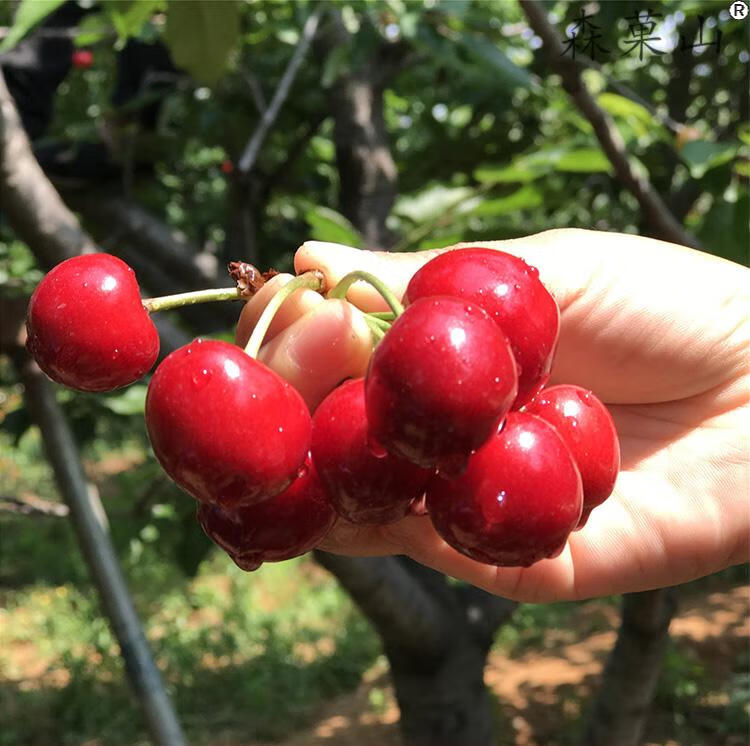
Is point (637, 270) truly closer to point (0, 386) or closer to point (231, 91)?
point (231, 91)

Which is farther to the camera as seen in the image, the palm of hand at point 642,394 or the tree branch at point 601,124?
the tree branch at point 601,124

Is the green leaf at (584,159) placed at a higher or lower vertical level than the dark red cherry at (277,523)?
higher

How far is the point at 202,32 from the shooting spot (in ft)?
5.68

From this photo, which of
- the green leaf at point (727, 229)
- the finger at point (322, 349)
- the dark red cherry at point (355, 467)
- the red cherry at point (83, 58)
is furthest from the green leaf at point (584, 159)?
the red cherry at point (83, 58)

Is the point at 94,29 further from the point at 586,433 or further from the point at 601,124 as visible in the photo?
the point at 586,433

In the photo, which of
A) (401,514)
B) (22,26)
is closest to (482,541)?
(401,514)

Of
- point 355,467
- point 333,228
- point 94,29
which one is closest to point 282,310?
point 355,467

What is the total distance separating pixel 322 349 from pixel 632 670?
248 cm

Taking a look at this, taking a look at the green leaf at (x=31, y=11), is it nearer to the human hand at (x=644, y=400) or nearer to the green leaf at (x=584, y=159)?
the human hand at (x=644, y=400)

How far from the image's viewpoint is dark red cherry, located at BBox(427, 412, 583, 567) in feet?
2.56

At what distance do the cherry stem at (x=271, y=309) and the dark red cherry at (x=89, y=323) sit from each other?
126 millimetres

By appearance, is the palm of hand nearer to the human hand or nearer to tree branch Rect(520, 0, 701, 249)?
the human hand

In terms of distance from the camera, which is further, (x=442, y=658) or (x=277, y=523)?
(x=442, y=658)

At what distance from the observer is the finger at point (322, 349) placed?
100cm
